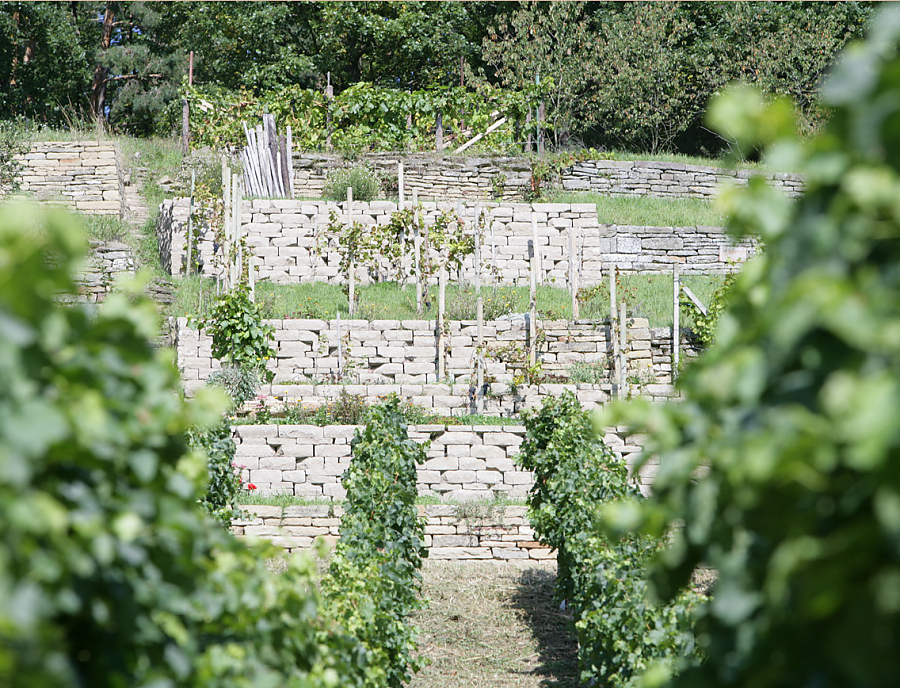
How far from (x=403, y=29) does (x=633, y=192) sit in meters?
8.36

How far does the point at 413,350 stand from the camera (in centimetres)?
1126

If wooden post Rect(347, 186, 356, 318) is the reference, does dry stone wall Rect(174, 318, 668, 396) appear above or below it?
below

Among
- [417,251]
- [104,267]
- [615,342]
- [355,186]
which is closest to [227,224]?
[104,267]

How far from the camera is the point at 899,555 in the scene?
1010 millimetres

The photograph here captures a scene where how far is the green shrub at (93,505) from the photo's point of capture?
1114mm

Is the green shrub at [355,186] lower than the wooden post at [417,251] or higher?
higher

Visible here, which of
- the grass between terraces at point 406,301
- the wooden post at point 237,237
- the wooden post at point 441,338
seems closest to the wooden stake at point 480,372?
the wooden post at point 441,338

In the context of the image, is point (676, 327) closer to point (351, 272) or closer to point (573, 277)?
point (573, 277)

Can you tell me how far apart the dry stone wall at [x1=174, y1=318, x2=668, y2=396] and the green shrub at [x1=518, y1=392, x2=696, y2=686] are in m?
2.65

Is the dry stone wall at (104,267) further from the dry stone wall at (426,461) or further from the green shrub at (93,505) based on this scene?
the green shrub at (93,505)

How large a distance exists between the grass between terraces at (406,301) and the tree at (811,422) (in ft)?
33.6

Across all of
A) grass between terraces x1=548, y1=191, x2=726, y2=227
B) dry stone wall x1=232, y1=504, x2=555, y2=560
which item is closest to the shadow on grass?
dry stone wall x1=232, y1=504, x2=555, y2=560

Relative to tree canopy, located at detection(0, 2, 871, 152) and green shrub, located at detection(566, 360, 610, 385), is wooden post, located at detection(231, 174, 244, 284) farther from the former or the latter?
tree canopy, located at detection(0, 2, 871, 152)

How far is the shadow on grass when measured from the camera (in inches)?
242
